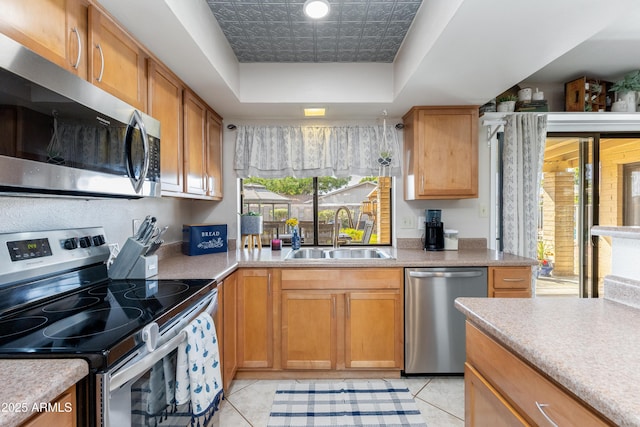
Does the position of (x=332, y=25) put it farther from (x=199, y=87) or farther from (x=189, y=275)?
(x=189, y=275)

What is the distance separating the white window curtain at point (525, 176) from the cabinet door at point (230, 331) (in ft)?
7.46

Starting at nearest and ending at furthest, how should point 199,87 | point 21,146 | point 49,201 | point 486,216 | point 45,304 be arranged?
point 21,146
point 45,304
point 49,201
point 199,87
point 486,216

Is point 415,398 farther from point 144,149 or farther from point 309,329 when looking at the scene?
point 144,149

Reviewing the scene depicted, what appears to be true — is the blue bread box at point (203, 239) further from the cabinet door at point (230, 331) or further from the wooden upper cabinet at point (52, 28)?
the wooden upper cabinet at point (52, 28)

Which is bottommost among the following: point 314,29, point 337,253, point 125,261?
point 337,253

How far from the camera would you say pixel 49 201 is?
1458 mm

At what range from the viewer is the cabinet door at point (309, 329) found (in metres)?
2.33

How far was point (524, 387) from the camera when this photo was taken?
0.86 m

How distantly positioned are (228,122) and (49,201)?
1787 millimetres

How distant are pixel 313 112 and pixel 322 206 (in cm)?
87

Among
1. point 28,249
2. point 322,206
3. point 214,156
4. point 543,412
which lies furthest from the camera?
point 322,206

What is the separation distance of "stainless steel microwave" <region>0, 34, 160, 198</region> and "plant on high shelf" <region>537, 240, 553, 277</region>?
3.27 meters

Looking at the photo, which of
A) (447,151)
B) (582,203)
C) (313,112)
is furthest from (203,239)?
(582,203)

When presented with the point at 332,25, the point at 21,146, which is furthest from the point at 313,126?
the point at 21,146
